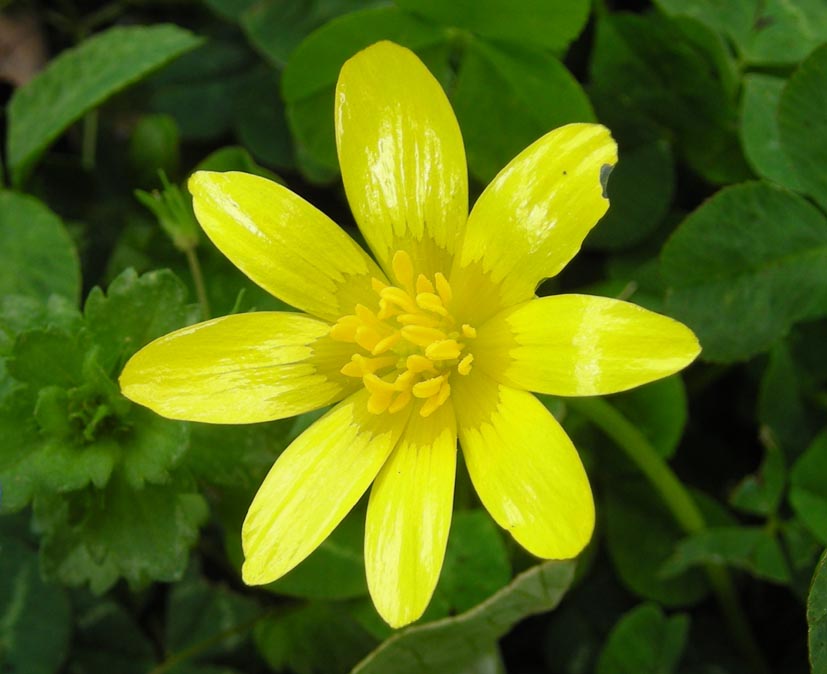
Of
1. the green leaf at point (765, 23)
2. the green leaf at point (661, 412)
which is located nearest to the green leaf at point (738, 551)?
the green leaf at point (661, 412)

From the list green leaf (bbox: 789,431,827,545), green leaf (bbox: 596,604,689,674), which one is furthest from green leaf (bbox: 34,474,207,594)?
green leaf (bbox: 789,431,827,545)

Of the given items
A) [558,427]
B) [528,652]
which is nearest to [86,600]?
[528,652]

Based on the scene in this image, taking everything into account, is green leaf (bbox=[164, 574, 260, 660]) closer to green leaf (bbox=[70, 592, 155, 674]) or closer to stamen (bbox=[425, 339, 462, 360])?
green leaf (bbox=[70, 592, 155, 674])

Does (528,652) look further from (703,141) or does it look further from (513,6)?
(513,6)

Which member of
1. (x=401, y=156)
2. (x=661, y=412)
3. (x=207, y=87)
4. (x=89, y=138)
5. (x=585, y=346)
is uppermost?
(x=401, y=156)

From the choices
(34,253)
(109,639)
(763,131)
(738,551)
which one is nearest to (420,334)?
(738,551)

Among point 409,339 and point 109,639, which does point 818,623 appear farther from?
point 109,639

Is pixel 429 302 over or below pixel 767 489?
over

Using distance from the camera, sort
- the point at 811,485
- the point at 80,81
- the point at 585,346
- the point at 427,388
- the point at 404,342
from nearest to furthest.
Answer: the point at 585,346, the point at 427,388, the point at 404,342, the point at 811,485, the point at 80,81
